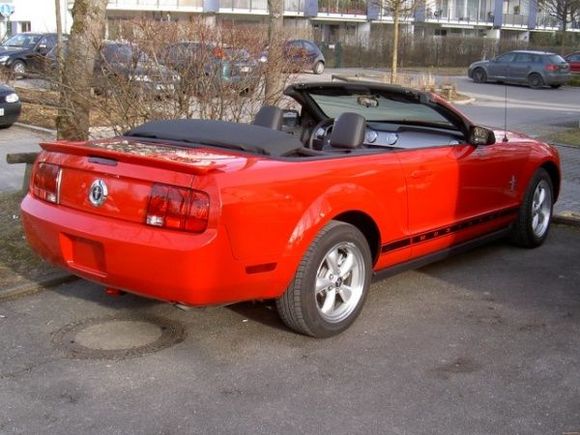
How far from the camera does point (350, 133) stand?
4961 millimetres

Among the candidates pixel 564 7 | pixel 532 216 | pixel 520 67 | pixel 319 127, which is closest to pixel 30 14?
pixel 520 67

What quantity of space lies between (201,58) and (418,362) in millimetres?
4278

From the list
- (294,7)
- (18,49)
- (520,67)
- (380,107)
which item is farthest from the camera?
(294,7)

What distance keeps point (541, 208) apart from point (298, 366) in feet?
11.6

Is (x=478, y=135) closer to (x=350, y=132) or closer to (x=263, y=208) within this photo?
(x=350, y=132)

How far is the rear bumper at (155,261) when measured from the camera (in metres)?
3.75

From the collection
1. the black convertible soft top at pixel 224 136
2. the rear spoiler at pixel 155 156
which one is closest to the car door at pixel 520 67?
the black convertible soft top at pixel 224 136

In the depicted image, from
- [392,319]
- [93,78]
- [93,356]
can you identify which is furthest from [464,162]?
[93,78]

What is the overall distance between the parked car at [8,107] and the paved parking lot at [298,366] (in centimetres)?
960

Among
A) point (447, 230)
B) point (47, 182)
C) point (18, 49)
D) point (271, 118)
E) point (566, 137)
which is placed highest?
point (18, 49)

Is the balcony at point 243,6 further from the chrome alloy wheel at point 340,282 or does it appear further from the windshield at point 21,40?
the chrome alloy wheel at point 340,282

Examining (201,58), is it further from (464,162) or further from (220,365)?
(220,365)

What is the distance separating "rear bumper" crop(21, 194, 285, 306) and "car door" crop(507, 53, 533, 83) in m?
30.0

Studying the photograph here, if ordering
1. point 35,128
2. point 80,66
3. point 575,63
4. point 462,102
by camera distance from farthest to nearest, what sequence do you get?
point 575,63, point 462,102, point 35,128, point 80,66
